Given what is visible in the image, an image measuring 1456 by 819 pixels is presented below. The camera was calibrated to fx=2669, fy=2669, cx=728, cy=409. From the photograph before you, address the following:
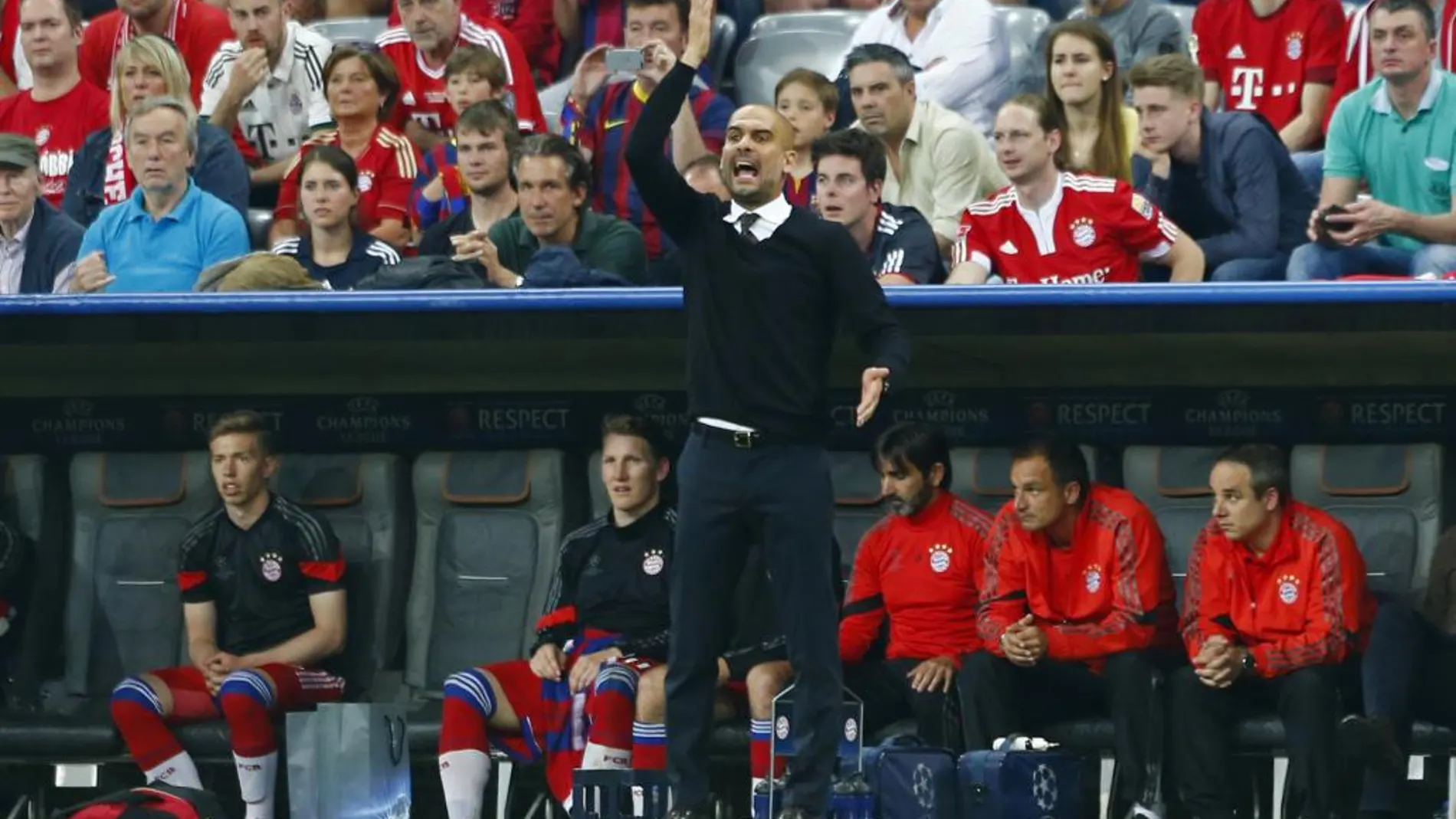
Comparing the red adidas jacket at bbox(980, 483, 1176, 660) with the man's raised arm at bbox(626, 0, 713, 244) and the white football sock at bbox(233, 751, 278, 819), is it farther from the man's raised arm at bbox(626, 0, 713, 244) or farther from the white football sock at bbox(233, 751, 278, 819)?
the white football sock at bbox(233, 751, 278, 819)

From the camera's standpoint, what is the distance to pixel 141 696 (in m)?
8.08

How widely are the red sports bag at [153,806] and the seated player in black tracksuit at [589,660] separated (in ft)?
2.38

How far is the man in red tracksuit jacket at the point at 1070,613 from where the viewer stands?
7508mm

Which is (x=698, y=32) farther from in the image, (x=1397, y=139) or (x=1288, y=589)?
(x=1397, y=139)

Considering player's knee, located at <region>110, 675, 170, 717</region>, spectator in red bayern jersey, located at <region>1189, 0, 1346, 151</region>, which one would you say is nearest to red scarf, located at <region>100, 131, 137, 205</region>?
player's knee, located at <region>110, 675, 170, 717</region>

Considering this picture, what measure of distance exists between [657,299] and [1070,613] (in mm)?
1504

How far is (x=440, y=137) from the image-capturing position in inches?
381

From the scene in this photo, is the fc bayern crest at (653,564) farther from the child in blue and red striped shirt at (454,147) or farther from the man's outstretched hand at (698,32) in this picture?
the man's outstretched hand at (698,32)

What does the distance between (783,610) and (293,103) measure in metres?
4.13

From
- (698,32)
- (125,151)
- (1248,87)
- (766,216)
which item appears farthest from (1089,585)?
(125,151)

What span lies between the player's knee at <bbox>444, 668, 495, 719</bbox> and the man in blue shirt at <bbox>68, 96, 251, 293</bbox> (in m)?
1.65

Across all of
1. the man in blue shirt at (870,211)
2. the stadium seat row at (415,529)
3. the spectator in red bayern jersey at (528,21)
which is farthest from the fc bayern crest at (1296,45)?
the spectator in red bayern jersey at (528,21)

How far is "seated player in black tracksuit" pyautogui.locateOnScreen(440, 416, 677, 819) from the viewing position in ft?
25.2

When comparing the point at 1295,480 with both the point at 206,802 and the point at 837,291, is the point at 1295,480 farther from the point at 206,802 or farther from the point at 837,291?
the point at 206,802
